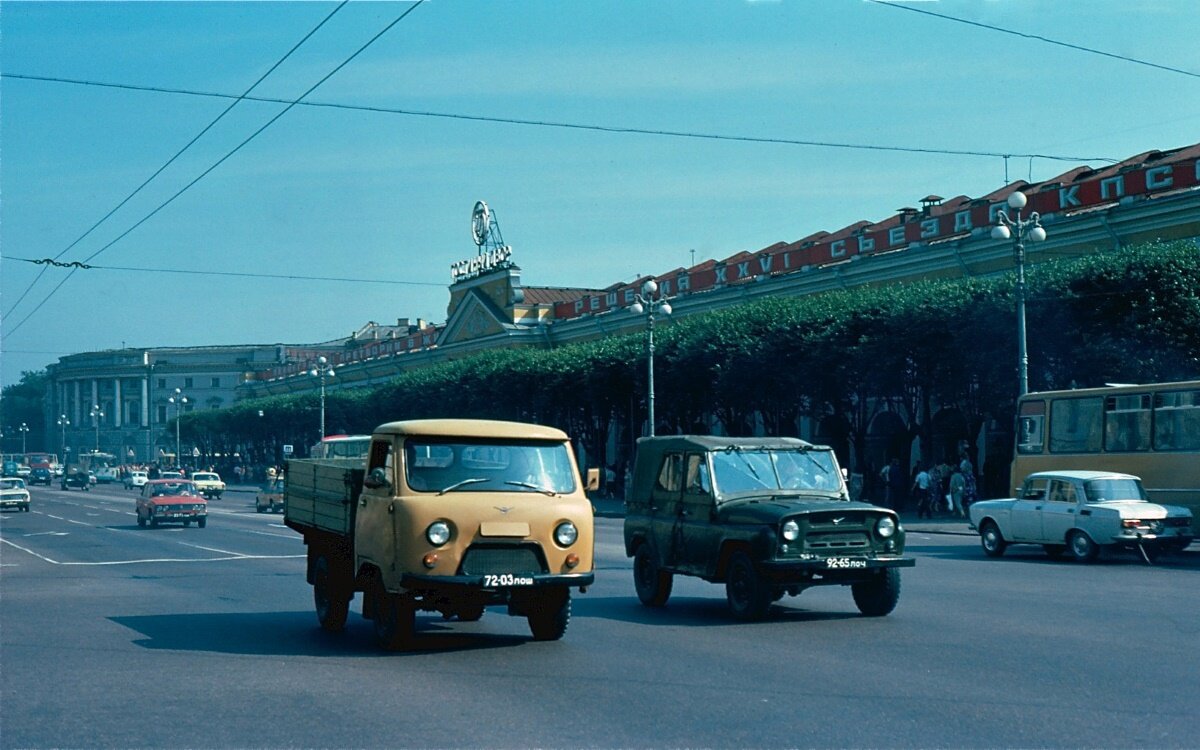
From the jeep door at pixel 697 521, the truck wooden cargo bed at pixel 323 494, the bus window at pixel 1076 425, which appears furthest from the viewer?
the bus window at pixel 1076 425

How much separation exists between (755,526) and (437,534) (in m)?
3.80

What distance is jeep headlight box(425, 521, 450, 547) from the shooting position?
1162 centimetres

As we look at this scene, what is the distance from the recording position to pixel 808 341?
149ft

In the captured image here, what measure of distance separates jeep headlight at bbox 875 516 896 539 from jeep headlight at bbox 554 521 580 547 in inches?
146

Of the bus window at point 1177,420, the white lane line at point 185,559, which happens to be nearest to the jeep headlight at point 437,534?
the white lane line at point 185,559

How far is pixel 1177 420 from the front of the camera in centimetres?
2584

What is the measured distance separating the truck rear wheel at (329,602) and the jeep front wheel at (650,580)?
3785 millimetres

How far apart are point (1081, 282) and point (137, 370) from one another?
144 m

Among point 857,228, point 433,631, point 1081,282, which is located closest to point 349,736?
point 433,631

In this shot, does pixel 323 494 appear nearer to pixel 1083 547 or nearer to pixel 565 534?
pixel 565 534

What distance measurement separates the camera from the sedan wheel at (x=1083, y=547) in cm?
2322

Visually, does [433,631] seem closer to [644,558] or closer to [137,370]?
[644,558]

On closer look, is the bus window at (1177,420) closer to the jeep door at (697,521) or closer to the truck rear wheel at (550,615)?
the jeep door at (697,521)

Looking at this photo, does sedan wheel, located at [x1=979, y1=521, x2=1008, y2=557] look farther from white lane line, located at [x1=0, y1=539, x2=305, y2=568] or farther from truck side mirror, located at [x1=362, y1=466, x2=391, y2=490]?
truck side mirror, located at [x1=362, y1=466, x2=391, y2=490]
